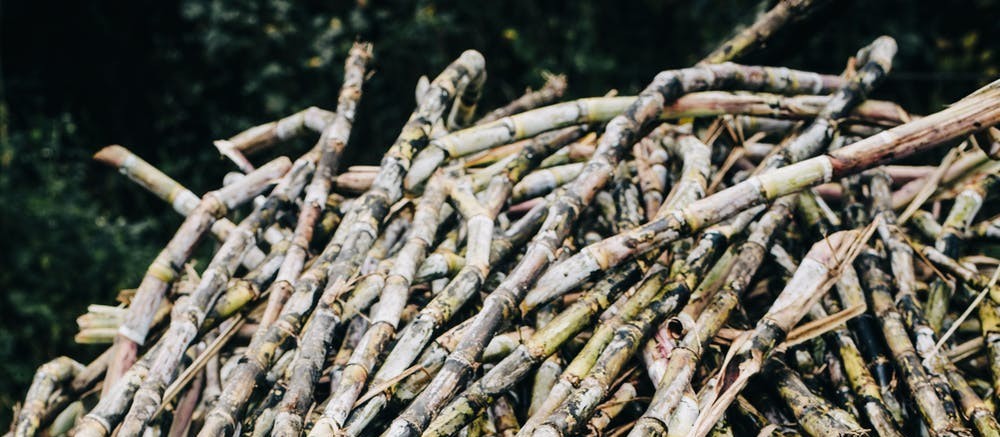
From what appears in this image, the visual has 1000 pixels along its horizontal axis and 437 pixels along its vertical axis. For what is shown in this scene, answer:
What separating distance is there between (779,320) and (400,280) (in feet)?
2.06

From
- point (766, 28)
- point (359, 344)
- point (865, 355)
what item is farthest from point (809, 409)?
point (766, 28)

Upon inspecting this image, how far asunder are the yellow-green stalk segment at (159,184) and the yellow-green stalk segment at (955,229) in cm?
143

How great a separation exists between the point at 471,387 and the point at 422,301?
31 centimetres

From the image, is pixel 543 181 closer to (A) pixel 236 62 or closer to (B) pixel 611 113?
(B) pixel 611 113

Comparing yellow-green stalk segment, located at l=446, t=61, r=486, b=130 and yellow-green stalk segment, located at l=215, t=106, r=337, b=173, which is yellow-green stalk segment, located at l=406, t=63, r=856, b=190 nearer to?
yellow-green stalk segment, located at l=446, t=61, r=486, b=130

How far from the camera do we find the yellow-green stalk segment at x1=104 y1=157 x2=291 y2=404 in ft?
4.91

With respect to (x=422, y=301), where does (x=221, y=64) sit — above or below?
above

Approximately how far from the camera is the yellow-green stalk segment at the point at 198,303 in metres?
1.30

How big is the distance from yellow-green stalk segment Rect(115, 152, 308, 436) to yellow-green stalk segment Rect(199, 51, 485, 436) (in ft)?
0.47

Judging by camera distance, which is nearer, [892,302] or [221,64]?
[892,302]

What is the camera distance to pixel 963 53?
4746mm

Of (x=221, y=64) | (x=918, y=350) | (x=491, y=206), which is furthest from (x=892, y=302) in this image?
(x=221, y=64)

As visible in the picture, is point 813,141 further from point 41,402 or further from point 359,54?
point 41,402

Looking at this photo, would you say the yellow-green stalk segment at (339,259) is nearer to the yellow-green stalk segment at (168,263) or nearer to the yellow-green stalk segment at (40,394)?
the yellow-green stalk segment at (168,263)
